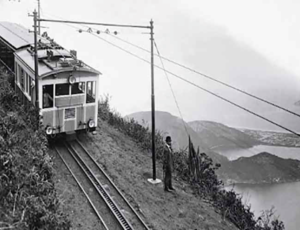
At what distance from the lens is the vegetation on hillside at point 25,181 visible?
588 centimetres

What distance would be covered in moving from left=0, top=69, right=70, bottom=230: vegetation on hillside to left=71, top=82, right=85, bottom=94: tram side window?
1646 mm

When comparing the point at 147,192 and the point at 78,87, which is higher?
the point at 78,87

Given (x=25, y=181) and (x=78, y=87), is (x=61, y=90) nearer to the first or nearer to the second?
(x=78, y=87)

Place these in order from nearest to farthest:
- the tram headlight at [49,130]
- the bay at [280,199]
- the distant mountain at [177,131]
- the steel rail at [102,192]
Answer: the steel rail at [102,192] < the tram headlight at [49,130] < the bay at [280,199] < the distant mountain at [177,131]

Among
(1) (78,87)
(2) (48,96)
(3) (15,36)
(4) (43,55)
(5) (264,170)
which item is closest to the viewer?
(2) (48,96)

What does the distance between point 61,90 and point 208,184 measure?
215 inches

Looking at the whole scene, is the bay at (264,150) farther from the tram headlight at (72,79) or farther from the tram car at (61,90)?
the tram headlight at (72,79)

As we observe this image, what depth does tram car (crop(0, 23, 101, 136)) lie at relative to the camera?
11.2 m

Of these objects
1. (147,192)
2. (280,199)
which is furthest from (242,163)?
(147,192)

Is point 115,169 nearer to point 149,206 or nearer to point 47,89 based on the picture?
point 149,206

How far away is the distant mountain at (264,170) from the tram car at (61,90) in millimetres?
7541

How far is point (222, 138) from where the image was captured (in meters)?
21.6

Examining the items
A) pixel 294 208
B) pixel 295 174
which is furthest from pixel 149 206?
pixel 295 174

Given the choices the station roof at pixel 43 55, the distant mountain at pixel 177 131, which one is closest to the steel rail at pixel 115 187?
the station roof at pixel 43 55
